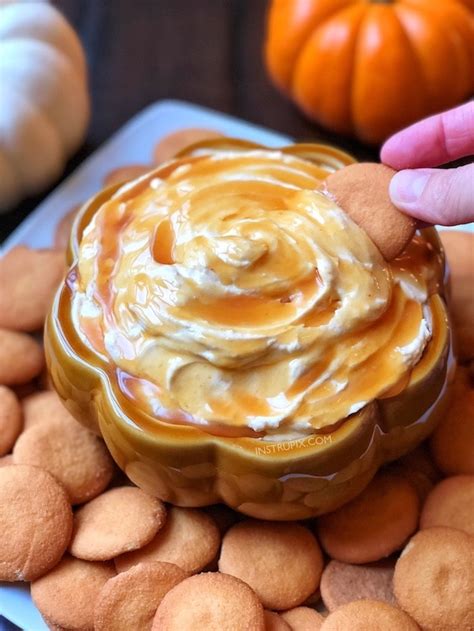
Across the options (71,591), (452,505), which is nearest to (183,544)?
(71,591)

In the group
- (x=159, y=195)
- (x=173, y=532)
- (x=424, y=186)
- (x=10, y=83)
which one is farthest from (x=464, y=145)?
(x=10, y=83)

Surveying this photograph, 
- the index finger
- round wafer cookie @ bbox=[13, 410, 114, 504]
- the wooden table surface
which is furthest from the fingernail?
the wooden table surface

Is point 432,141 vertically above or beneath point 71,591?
above

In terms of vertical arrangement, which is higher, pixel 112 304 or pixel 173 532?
pixel 112 304

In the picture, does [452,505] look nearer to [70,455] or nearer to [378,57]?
[70,455]

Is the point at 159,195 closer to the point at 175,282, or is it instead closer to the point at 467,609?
the point at 175,282
